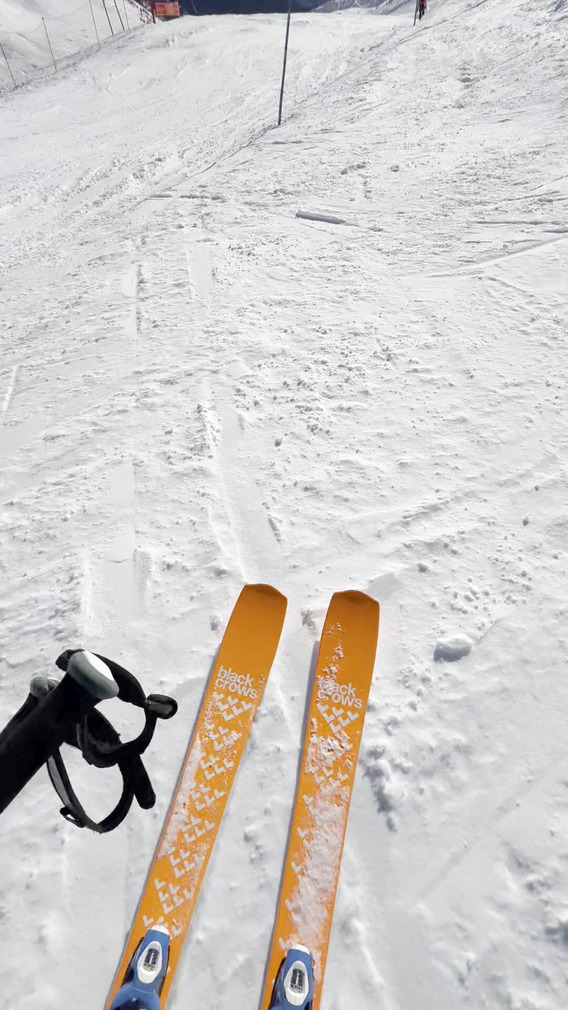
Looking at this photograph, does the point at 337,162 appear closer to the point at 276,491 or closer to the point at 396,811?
the point at 276,491

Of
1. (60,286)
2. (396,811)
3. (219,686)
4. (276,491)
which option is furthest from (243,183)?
(396,811)

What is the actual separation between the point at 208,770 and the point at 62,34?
69.8 meters

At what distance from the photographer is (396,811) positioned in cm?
250

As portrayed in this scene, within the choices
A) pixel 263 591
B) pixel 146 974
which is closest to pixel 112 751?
pixel 146 974

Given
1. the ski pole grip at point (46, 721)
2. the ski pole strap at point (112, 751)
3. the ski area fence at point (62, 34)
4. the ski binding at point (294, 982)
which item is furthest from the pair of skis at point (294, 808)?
the ski area fence at point (62, 34)

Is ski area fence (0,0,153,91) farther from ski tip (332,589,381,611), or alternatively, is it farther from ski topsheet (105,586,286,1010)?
ski topsheet (105,586,286,1010)

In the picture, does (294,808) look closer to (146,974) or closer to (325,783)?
(325,783)

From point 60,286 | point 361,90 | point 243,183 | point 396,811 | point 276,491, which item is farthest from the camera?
point 361,90

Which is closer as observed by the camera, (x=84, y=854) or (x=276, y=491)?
(x=84, y=854)

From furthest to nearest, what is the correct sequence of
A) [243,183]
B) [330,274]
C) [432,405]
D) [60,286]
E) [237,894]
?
1. [243,183]
2. [60,286]
3. [330,274]
4. [432,405]
5. [237,894]

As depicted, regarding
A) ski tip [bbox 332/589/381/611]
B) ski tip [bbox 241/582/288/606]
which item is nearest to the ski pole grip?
ski tip [bbox 241/582/288/606]

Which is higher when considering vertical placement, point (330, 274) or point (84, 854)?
point (330, 274)

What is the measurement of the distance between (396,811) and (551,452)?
303 cm

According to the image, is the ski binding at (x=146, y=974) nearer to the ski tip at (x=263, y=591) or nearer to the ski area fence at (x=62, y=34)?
the ski tip at (x=263, y=591)
